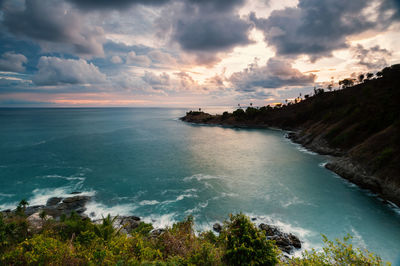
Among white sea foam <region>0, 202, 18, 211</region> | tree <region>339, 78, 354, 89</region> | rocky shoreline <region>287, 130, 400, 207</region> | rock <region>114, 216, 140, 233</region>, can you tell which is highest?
tree <region>339, 78, 354, 89</region>

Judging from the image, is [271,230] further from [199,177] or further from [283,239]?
[199,177]

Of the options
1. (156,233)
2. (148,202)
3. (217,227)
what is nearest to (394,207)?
(217,227)

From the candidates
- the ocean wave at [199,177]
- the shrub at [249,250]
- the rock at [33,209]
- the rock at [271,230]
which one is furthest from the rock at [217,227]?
the rock at [33,209]

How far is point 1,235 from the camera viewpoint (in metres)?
17.0

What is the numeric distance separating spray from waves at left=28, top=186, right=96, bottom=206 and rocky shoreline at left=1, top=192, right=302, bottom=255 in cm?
119

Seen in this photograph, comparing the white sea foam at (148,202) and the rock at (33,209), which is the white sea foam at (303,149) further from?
the rock at (33,209)

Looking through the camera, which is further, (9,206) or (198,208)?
(198,208)

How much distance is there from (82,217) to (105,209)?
4022 mm

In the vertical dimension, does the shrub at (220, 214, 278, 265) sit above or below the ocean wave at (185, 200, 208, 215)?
above

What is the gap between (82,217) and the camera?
31172 millimetres

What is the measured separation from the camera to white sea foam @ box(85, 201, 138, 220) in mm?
33094

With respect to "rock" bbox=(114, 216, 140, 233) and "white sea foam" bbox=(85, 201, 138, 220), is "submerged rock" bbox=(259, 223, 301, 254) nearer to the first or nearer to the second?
"rock" bbox=(114, 216, 140, 233)

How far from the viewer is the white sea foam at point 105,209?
109ft

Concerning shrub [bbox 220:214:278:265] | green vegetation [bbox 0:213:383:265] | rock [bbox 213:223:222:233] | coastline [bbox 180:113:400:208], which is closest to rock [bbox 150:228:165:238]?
A: green vegetation [bbox 0:213:383:265]
